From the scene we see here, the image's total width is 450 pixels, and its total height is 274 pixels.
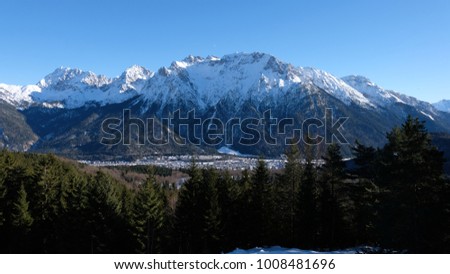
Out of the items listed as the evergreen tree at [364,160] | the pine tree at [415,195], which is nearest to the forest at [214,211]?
the evergreen tree at [364,160]

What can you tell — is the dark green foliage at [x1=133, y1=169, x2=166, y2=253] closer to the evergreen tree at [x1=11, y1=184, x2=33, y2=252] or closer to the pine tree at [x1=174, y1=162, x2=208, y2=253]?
the pine tree at [x1=174, y1=162, x2=208, y2=253]

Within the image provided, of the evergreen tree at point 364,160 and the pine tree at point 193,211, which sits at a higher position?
the evergreen tree at point 364,160

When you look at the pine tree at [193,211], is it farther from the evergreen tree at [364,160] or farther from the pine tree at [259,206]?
the evergreen tree at [364,160]

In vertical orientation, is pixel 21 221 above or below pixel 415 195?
below

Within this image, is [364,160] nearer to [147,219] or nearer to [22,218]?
[147,219]

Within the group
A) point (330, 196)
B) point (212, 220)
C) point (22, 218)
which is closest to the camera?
point (330, 196)

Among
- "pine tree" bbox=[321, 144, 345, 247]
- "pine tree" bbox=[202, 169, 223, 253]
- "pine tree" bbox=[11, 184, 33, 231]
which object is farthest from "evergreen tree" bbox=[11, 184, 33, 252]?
"pine tree" bbox=[321, 144, 345, 247]

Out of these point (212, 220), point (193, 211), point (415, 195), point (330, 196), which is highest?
point (415, 195)

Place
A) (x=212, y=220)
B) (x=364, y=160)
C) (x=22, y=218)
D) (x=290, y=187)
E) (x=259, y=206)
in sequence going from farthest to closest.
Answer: (x=22, y=218), (x=290, y=187), (x=259, y=206), (x=212, y=220), (x=364, y=160)

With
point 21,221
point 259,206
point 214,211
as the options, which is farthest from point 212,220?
point 21,221

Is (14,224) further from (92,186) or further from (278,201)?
(278,201)

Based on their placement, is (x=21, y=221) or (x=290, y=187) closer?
(x=290, y=187)
